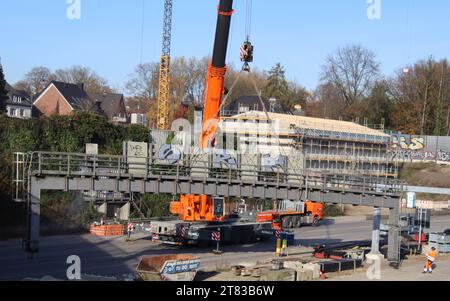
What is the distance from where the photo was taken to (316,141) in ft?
204

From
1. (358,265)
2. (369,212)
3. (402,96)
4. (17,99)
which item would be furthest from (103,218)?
(402,96)

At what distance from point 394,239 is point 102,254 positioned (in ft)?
47.6

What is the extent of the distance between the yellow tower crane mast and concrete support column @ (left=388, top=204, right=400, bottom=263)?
5040 cm

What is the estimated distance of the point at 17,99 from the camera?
8075cm

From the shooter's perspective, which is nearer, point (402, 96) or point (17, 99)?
point (17, 99)

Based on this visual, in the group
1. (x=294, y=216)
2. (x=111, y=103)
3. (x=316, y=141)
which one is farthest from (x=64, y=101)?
(x=294, y=216)

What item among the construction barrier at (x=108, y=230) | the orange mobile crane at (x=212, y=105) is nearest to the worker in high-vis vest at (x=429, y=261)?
the orange mobile crane at (x=212, y=105)

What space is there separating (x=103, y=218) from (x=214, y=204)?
37.6ft

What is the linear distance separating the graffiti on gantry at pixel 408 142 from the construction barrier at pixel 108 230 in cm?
5312

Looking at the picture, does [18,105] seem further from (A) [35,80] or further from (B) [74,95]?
(A) [35,80]

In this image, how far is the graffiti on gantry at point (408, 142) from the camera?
83500 millimetres
